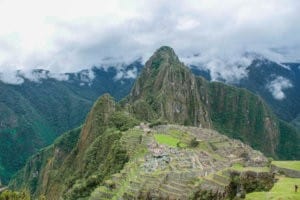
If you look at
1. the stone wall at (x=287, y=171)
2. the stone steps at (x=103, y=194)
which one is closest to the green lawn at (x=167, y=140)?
the stone steps at (x=103, y=194)

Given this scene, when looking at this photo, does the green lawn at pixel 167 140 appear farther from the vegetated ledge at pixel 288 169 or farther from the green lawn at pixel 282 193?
the green lawn at pixel 282 193

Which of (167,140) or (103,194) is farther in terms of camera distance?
(167,140)

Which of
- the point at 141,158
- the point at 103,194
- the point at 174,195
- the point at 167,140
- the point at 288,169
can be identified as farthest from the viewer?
the point at 167,140

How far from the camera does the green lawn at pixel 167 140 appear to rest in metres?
98.0

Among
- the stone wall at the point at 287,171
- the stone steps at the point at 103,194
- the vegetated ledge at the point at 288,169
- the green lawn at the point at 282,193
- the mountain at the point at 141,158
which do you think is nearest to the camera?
the green lawn at the point at 282,193

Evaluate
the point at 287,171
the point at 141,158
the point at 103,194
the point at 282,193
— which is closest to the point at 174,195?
the point at 103,194

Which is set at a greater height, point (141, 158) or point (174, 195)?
point (141, 158)

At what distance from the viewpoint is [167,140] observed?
103 meters

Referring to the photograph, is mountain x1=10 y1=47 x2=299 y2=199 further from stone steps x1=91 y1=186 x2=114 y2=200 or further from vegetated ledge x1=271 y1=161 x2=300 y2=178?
vegetated ledge x1=271 y1=161 x2=300 y2=178

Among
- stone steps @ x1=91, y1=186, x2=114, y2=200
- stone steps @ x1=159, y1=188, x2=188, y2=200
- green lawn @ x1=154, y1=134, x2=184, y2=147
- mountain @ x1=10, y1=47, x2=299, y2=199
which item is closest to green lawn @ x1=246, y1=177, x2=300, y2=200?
mountain @ x1=10, y1=47, x2=299, y2=199

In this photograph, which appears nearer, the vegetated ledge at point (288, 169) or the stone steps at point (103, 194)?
the vegetated ledge at point (288, 169)

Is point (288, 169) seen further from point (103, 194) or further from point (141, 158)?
point (141, 158)

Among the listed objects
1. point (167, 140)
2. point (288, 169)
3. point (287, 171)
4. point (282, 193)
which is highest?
point (167, 140)

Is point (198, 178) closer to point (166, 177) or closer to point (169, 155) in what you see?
point (166, 177)
